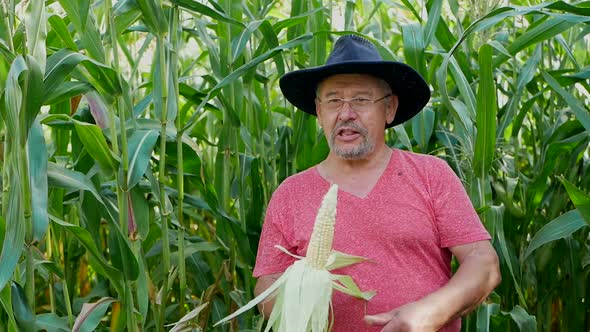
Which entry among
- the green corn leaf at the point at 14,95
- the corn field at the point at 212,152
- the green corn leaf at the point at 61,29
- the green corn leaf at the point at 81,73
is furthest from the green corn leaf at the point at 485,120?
the green corn leaf at the point at 14,95

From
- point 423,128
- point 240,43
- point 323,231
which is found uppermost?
point 240,43

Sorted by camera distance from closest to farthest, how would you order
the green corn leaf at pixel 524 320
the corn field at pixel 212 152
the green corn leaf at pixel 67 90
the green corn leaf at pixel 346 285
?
1. the green corn leaf at pixel 346 285
2. the corn field at pixel 212 152
3. the green corn leaf at pixel 67 90
4. the green corn leaf at pixel 524 320

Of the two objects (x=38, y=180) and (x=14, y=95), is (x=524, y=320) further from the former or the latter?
(x=14, y=95)

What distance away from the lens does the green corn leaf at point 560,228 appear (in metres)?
3.03

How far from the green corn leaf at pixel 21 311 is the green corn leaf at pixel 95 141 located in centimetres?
44

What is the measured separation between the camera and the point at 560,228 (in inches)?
120

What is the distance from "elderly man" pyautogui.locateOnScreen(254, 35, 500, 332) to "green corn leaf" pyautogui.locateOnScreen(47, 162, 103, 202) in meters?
0.55

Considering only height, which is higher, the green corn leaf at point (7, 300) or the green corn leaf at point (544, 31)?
the green corn leaf at point (544, 31)

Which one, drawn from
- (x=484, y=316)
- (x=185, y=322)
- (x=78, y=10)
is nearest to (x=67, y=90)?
(x=78, y=10)

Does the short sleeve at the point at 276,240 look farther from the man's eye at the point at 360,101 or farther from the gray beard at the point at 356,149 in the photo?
the man's eye at the point at 360,101

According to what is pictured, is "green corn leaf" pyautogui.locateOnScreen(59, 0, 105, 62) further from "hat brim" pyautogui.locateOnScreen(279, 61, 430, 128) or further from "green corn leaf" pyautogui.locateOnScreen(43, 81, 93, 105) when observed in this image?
"hat brim" pyautogui.locateOnScreen(279, 61, 430, 128)

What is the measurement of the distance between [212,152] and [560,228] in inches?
68.5

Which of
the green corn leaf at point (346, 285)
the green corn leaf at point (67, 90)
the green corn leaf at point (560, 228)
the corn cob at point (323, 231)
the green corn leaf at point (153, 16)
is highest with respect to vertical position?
the green corn leaf at point (153, 16)

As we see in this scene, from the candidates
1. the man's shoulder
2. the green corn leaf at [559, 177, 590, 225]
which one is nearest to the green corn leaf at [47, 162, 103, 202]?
the man's shoulder
